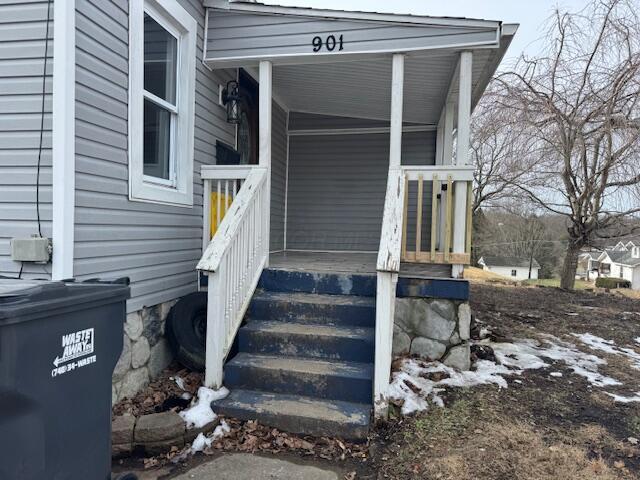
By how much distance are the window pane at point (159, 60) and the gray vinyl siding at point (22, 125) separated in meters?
0.94

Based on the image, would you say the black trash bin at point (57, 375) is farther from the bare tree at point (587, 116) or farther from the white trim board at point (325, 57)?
the bare tree at point (587, 116)

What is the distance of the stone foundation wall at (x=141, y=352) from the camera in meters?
3.05

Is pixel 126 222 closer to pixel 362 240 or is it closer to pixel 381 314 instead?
pixel 381 314

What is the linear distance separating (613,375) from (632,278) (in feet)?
147

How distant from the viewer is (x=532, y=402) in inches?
126

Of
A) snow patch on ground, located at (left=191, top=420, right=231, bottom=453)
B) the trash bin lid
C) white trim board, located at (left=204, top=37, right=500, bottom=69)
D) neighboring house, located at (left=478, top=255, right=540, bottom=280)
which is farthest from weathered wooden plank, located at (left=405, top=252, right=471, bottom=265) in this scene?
neighboring house, located at (left=478, top=255, right=540, bottom=280)

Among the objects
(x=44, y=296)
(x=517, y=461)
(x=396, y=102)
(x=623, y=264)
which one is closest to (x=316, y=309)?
(x=517, y=461)

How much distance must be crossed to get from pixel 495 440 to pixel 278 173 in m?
4.52

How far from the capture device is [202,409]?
284cm

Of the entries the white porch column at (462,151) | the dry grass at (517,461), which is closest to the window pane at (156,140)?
the white porch column at (462,151)

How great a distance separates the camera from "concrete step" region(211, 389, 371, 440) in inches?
105

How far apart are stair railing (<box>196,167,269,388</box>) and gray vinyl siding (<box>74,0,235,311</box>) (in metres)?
0.56

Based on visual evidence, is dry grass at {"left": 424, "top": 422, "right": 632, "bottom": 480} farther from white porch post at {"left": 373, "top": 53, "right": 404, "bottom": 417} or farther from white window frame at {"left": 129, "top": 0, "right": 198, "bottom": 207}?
white window frame at {"left": 129, "top": 0, "right": 198, "bottom": 207}

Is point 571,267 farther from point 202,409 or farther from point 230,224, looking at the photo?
point 202,409
